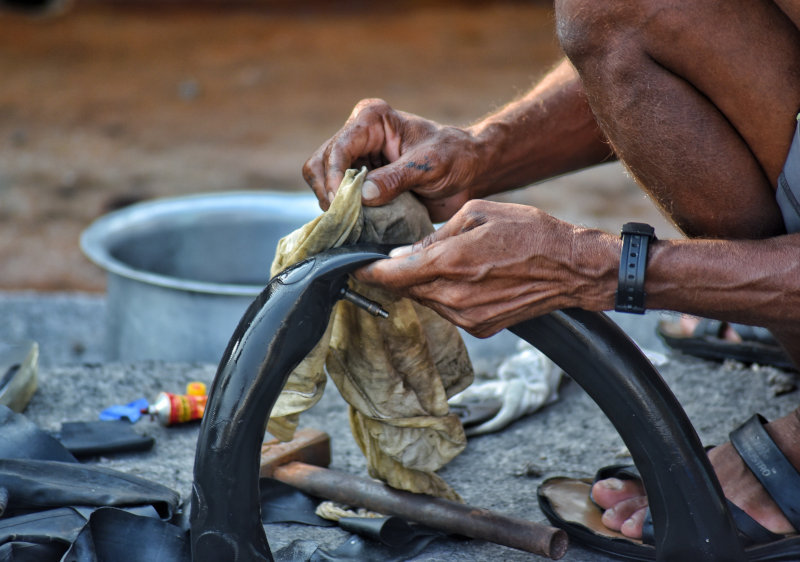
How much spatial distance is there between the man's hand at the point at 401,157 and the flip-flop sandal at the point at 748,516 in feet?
2.00

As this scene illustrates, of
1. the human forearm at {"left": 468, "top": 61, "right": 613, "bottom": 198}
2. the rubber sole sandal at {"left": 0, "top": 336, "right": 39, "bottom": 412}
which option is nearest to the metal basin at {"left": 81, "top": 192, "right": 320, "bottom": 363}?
the rubber sole sandal at {"left": 0, "top": 336, "right": 39, "bottom": 412}

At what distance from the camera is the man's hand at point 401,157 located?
1674mm

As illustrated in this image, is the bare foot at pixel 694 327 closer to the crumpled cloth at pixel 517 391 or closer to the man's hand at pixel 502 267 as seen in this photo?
the crumpled cloth at pixel 517 391

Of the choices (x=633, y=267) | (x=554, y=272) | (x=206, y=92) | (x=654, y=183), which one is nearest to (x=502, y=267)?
(x=554, y=272)

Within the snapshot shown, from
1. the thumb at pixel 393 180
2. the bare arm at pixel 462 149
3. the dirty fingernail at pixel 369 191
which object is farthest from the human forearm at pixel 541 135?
the dirty fingernail at pixel 369 191

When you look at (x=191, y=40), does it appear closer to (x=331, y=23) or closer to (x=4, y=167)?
(x=331, y=23)

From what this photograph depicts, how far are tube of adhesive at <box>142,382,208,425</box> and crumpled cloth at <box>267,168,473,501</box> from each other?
638 millimetres

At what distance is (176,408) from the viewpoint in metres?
2.18

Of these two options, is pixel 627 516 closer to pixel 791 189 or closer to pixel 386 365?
pixel 386 365

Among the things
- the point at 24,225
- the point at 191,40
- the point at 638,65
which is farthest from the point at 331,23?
the point at 638,65

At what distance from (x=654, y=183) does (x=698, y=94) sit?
169mm

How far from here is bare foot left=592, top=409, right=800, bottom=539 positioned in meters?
1.65

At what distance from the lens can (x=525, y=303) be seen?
1.42 meters

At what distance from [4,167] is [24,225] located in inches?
36.8
